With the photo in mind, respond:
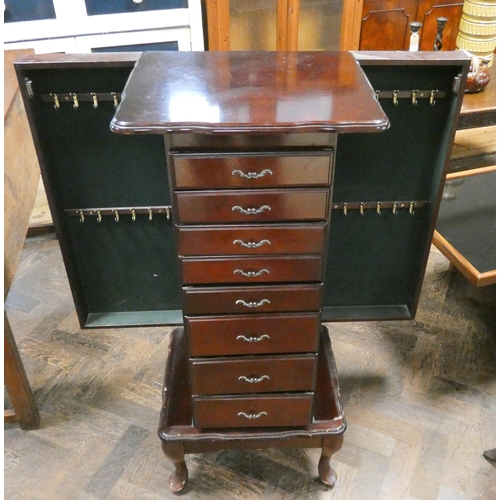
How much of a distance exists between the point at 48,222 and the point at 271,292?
140cm

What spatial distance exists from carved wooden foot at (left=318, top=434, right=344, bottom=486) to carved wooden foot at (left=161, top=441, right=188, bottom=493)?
1.05 ft

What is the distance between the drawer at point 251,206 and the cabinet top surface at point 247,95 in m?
0.13

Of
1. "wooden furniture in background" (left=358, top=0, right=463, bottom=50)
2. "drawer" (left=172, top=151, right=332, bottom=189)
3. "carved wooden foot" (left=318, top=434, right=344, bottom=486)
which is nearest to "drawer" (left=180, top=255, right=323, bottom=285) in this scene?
"drawer" (left=172, top=151, right=332, bottom=189)

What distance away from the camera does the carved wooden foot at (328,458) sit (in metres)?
1.20

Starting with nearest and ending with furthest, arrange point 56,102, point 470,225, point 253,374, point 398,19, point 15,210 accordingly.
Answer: point 253,374 < point 56,102 < point 15,210 < point 470,225 < point 398,19

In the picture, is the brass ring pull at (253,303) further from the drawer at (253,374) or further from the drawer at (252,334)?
the drawer at (253,374)

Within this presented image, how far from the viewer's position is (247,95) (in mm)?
885

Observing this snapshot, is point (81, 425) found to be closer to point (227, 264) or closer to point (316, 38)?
point (227, 264)

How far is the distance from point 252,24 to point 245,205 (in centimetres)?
136

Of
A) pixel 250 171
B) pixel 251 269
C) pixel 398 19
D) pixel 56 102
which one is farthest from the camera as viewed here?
pixel 398 19

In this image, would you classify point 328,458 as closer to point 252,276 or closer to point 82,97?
point 252,276

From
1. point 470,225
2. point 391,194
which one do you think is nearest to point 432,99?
point 391,194

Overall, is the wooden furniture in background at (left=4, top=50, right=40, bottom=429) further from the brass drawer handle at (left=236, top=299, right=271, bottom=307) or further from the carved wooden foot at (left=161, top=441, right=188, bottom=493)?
the brass drawer handle at (left=236, top=299, right=271, bottom=307)

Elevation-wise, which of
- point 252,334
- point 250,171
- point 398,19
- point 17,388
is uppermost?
point 250,171
